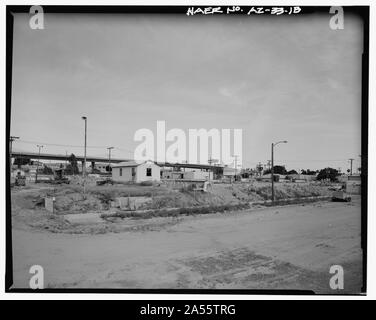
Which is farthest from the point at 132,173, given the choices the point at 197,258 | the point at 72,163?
the point at 197,258

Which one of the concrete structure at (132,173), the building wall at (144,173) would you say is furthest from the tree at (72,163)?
the building wall at (144,173)

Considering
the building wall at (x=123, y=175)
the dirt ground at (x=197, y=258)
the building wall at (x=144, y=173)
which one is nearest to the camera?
the dirt ground at (x=197, y=258)

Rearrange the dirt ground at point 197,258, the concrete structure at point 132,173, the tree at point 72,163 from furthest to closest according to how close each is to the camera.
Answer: the concrete structure at point 132,173 → the tree at point 72,163 → the dirt ground at point 197,258

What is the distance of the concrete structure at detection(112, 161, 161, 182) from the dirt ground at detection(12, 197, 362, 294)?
4402 millimetres

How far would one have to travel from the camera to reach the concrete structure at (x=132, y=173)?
10.8 m

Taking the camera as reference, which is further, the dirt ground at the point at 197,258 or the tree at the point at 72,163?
the tree at the point at 72,163

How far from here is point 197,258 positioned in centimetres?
516

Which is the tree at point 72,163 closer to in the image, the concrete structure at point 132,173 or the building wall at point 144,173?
the concrete structure at point 132,173

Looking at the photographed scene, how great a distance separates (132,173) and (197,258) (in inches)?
299

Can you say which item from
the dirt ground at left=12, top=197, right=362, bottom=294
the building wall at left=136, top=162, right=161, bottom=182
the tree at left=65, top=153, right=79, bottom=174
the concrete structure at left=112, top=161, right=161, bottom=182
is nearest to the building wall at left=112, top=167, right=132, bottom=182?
the concrete structure at left=112, top=161, right=161, bottom=182

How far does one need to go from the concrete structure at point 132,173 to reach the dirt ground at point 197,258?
440cm

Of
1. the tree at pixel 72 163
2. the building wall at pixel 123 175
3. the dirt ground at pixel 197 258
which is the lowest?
the dirt ground at pixel 197 258
